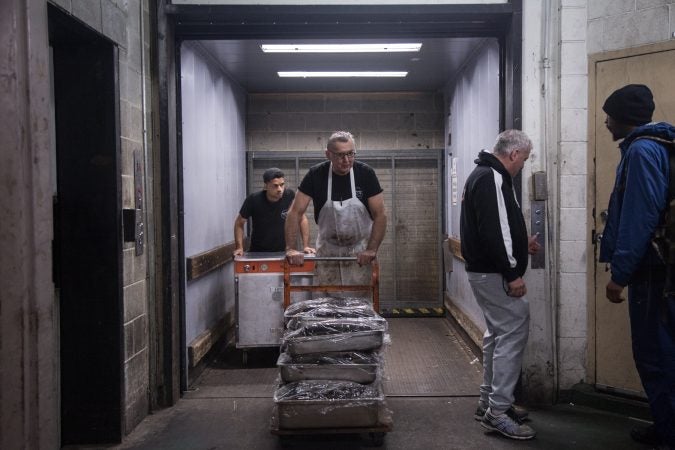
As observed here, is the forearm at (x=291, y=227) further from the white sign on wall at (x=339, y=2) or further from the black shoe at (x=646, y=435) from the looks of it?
the black shoe at (x=646, y=435)

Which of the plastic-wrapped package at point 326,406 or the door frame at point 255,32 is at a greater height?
the door frame at point 255,32

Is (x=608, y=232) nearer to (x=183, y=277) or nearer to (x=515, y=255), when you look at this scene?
(x=515, y=255)

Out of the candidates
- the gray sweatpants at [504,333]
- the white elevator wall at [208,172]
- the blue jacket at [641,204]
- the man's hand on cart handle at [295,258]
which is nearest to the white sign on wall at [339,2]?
the white elevator wall at [208,172]

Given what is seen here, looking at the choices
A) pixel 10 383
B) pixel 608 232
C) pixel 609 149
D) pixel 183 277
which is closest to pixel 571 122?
pixel 609 149

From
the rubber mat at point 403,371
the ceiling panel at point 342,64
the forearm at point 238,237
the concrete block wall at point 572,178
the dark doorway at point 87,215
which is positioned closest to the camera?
the dark doorway at point 87,215

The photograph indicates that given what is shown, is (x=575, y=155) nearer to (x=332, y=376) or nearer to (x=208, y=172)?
(x=332, y=376)

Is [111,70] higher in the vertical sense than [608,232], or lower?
higher

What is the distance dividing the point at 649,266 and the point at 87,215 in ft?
9.74

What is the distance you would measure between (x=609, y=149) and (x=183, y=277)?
3008 millimetres

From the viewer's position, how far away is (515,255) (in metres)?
3.44

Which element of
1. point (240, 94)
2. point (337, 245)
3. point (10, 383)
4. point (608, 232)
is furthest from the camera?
point (240, 94)

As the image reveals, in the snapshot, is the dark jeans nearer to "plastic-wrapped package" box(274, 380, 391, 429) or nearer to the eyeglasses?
"plastic-wrapped package" box(274, 380, 391, 429)

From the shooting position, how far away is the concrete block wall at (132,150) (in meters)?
3.47

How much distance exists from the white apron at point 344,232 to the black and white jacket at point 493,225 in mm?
794
